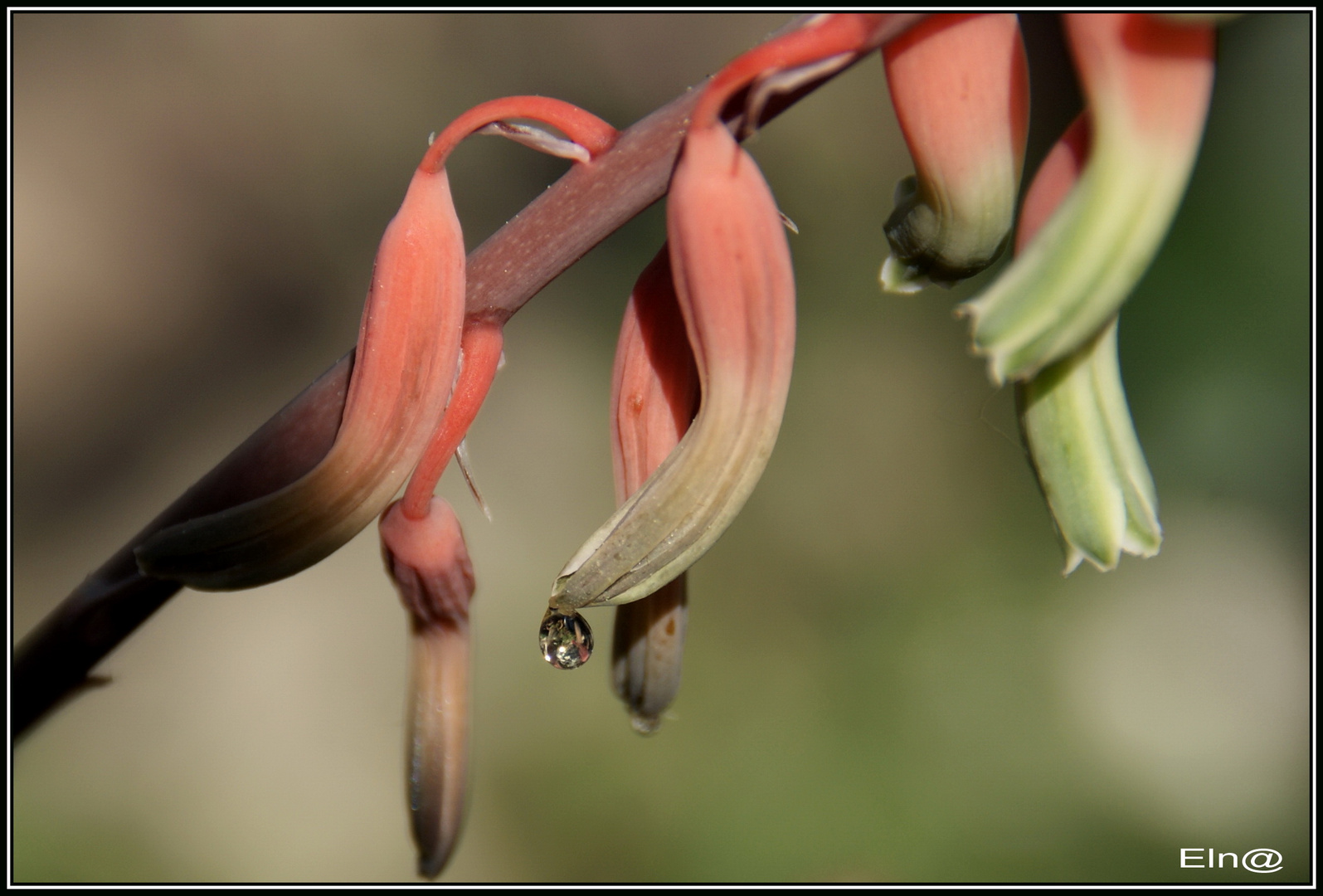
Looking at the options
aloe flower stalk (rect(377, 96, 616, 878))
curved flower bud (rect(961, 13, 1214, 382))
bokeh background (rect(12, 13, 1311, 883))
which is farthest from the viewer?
bokeh background (rect(12, 13, 1311, 883))

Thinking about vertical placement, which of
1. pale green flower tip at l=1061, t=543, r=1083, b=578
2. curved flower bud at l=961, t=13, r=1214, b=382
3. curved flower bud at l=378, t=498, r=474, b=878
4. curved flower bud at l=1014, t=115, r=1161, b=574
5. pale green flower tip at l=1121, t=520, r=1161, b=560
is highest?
curved flower bud at l=961, t=13, r=1214, b=382

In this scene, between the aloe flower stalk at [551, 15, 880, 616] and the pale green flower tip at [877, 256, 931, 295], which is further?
the pale green flower tip at [877, 256, 931, 295]

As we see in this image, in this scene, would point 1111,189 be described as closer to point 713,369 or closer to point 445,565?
point 713,369

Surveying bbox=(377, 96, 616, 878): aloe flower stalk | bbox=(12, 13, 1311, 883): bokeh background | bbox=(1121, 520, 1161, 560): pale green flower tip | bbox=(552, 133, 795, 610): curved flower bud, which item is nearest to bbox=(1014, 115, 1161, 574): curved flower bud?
bbox=(1121, 520, 1161, 560): pale green flower tip

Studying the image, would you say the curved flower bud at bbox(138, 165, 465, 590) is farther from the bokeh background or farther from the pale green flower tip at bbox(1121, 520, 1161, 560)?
the bokeh background

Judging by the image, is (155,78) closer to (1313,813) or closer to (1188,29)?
(1188,29)

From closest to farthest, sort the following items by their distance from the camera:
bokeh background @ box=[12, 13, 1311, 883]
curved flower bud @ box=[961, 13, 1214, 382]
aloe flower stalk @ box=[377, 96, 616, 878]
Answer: curved flower bud @ box=[961, 13, 1214, 382] < aloe flower stalk @ box=[377, 96, 616, 878] < bokeh background @ box=[12, 13, 1311, 883]

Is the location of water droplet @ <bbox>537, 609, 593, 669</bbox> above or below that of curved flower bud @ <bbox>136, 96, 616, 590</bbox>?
below

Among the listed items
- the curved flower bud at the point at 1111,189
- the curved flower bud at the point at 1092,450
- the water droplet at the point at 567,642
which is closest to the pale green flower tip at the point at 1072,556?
the curved flower bud at the point at 1092,450
